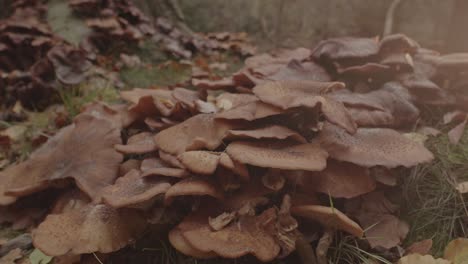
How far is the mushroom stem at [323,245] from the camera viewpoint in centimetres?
222

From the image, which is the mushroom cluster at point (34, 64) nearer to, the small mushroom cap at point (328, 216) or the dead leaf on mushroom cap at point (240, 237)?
the dead leaf on mushroom cap at point (240, 237)

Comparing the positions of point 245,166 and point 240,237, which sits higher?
point 245,166

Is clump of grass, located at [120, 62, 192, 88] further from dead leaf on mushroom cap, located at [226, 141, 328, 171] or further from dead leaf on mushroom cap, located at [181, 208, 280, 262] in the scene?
dead leaf on mushroom cap, located at [181, 208, 280, 262]

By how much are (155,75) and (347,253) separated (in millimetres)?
4074

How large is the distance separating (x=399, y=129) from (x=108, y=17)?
4633 mm

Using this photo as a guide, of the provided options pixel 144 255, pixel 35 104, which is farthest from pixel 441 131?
pixel 35 104

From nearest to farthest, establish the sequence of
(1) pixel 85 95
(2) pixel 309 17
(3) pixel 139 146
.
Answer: (3) pixel 139 146
(1) pixel 85 95
(2) pixel 309 17

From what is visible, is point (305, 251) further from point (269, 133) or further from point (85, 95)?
point (85, 95)

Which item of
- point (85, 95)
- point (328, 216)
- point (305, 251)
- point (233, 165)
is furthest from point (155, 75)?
point (328, 216)

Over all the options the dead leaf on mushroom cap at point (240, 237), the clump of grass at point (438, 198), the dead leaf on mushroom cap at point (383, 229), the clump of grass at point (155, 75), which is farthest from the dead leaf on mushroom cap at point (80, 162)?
the clump of grass at point (155, 75)

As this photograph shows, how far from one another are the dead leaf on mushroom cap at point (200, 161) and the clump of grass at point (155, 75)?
11.1 ft

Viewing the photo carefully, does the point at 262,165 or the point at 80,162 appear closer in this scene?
the point at 262,165

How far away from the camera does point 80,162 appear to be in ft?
8.98

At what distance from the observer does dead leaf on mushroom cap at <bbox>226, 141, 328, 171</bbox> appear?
6.50 feet
